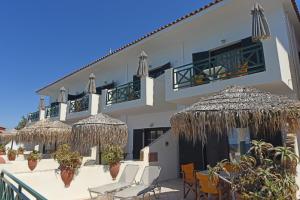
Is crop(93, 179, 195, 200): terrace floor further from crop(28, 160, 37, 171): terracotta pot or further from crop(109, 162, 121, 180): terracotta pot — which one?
crop(28, 160, 37, 171): terracotta pot

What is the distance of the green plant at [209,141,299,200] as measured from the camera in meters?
4.72

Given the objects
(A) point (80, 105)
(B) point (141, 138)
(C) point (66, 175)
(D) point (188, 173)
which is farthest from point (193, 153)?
(A) point (80, 105)

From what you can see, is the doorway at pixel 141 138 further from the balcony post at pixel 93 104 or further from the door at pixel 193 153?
the balcony post at pixel 93 104

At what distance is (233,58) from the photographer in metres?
8.95

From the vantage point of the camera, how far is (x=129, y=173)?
939 centimetres

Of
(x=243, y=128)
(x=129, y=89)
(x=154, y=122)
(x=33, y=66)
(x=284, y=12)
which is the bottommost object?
(x=243, y=128)

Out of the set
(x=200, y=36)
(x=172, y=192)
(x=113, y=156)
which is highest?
(x=200, y=36)

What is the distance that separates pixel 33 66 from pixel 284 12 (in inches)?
879

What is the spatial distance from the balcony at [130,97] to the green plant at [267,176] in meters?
6.81

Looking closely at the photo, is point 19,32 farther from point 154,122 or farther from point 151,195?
point 151,195

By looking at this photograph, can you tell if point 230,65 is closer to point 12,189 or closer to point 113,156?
point 113,156

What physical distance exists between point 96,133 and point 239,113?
23.7ft

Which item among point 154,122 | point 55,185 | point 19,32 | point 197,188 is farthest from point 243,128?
point 19,32

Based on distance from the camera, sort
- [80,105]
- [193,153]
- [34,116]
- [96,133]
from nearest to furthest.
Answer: [96,133]
[193,153]
[80,105]
[34,116]
